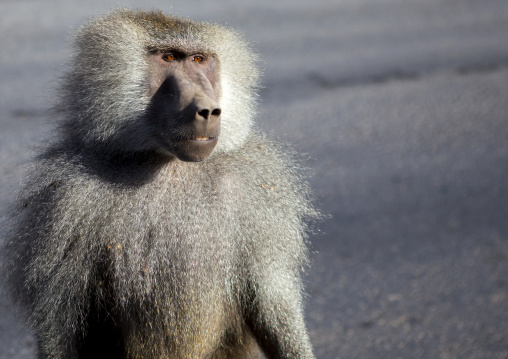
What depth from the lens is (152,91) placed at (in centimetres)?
234

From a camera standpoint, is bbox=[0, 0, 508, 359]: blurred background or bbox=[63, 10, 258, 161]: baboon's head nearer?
bbox=[63, 10, 258, 161]: baboon's head

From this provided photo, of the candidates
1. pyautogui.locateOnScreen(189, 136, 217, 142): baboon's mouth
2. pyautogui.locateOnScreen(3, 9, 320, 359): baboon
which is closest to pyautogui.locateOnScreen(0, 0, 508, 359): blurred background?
pyautogui.locateOnScreen(3, 9, 320, 359): baboon

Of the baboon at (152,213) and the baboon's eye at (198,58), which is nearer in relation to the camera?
the baboon at (152,213)

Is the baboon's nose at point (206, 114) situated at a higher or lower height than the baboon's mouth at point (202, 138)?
higher

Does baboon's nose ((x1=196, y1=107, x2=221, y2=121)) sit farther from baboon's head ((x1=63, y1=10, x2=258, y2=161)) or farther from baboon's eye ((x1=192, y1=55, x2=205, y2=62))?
baboon's eye ((x1=192, y1=55, x2=205, y2=62))

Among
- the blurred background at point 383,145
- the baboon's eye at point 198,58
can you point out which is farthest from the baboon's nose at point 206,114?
the blurred background at point 383,145

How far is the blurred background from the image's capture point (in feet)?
11.2

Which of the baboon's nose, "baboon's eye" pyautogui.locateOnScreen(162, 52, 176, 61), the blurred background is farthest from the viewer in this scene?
the blurred background

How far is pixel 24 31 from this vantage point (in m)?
7.27

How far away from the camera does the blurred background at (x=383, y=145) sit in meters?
3.42

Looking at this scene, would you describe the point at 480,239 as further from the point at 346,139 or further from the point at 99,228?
the point at 99,228

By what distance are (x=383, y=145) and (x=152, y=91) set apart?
3231mm

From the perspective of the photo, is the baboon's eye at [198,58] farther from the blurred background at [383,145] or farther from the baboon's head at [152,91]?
the blurred background at [383,145]

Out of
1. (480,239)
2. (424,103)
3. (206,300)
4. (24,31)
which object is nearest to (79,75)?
(206,300)
